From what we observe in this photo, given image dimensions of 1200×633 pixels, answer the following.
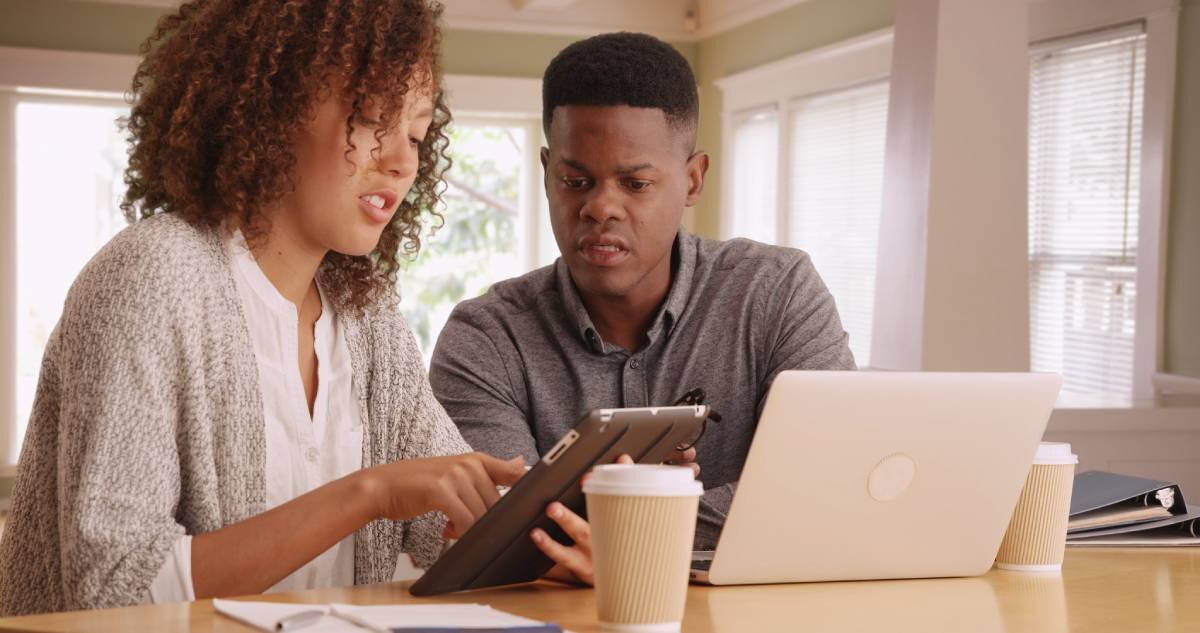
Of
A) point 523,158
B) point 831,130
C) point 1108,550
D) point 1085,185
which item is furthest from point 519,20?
point 1108,550

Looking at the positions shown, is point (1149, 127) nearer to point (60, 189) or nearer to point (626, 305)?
point (626, 305)

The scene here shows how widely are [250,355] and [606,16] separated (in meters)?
5.69

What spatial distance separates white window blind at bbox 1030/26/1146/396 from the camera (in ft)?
14.4

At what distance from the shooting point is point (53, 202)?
20.8ft

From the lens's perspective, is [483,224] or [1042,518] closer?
[1042,518]

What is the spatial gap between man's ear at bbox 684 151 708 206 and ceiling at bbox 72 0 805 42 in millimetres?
4474

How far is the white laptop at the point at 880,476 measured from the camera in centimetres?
124

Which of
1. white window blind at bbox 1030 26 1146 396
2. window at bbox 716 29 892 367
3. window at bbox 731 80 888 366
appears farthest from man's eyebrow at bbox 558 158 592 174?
window at bbox 716 29 892 367

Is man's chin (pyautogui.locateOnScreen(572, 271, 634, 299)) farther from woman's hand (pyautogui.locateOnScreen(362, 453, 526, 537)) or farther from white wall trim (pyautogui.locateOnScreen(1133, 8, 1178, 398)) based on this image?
white wall trim (pyautogui.locateOnScreen(1133, 8, 1178, 398))

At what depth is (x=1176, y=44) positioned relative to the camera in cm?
415

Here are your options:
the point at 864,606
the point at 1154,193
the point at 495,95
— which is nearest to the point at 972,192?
the point at 1154,193

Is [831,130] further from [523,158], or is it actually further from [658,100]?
[658,100]

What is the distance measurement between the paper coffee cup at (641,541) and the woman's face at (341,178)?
23.0 inches

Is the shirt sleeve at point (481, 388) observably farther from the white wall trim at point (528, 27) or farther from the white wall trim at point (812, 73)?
the white wall trim at point (528, 27)
